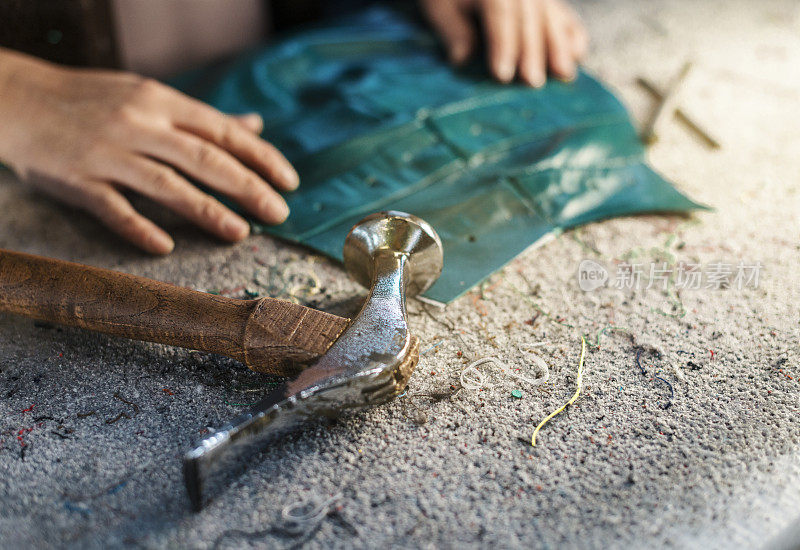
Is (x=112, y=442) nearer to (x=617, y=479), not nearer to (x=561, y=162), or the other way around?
(x=617, y=479)

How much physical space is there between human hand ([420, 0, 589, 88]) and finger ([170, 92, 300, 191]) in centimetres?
53

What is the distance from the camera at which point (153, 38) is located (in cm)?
143

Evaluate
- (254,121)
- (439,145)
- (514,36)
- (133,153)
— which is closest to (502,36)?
(514,36)

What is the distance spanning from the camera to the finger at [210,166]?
0.97m

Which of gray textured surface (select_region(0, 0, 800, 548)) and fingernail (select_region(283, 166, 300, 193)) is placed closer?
gray textured surface (select_region(0, 0, 800, 548))

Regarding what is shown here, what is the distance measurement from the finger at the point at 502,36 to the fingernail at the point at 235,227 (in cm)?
62

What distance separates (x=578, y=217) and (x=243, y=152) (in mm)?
524

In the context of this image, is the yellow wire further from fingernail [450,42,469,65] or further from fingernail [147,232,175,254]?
fingernail [450,42,469,65]

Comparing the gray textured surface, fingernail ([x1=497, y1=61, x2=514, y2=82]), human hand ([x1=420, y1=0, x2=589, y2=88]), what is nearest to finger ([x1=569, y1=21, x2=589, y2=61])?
human hand ([x1=420, y1=0, x2=589, y2=88])

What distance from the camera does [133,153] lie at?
98cm
